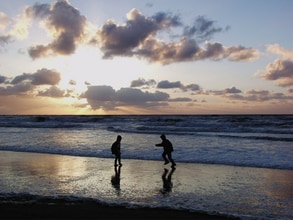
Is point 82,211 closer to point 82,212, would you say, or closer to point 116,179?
point 82,212

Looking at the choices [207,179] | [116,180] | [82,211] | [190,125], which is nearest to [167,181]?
[207,179]

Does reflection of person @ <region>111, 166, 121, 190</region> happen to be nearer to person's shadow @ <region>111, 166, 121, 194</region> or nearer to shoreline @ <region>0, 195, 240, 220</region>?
person's shadow @ <region>111, 166, 121, 194</region>

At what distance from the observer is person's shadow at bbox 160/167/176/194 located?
9.95m

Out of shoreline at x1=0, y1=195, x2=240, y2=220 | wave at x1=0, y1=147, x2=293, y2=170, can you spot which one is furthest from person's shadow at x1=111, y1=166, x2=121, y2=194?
wave at x1=0, y1=147, x2=293, y2=170

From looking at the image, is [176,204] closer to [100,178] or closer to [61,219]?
[61,219]

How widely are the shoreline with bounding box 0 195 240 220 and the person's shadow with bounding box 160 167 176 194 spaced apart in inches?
80.0

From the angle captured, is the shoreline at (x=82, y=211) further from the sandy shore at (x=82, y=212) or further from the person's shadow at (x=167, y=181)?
the person's shadow at (x=167, y=181)

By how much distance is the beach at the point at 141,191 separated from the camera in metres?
7.74

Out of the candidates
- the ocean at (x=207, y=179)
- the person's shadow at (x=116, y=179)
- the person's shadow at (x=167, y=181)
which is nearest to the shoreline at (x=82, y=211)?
the ocean at (x=207, y=179)

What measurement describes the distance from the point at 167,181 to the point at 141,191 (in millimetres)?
1739

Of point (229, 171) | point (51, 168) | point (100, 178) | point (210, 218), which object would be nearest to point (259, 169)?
point (229, 171)

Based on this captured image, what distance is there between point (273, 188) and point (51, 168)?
835 cm

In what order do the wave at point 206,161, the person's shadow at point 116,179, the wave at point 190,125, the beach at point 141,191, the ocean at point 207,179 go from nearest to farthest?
the beach at point 141,191 → the ocean at point 207,179 → the person's shadow at point 116,179 → the wave at point 206,161 → the wave at point 190,125

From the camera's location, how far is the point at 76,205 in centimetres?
821
